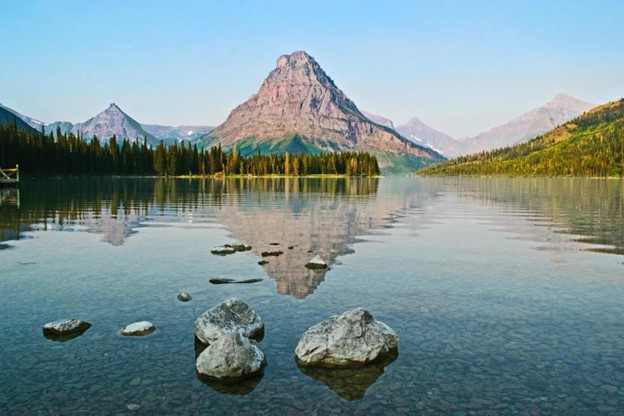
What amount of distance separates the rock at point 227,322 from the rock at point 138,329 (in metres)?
1.74

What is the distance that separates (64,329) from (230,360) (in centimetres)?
670

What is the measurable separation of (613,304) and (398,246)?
1656cm

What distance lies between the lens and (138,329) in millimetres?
16469

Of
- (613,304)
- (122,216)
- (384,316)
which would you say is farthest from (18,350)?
(122,216)

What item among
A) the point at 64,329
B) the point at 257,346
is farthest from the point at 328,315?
the point at 64,329

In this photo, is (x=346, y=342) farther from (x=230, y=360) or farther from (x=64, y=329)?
(x=64, y=329)

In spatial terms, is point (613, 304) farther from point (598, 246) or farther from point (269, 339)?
point (598, 246)

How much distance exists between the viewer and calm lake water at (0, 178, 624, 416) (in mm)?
12133

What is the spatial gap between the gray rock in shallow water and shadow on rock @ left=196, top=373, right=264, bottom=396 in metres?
0.14

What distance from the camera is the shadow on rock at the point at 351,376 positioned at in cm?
1274

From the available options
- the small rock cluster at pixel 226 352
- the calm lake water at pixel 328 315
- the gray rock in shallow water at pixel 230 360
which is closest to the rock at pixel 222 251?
the calm lake water at pixel 328 315

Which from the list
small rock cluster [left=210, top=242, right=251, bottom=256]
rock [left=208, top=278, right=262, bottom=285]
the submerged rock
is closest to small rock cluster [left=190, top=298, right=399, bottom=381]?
rock [left=208, top=278, right=262, bottom=285]

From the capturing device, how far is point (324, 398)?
12250mm

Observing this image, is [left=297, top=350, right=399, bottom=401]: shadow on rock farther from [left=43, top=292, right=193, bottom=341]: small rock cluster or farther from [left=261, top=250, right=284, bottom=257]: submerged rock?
[left=261, top=250, right=284, bottom=257]: submerged rock
